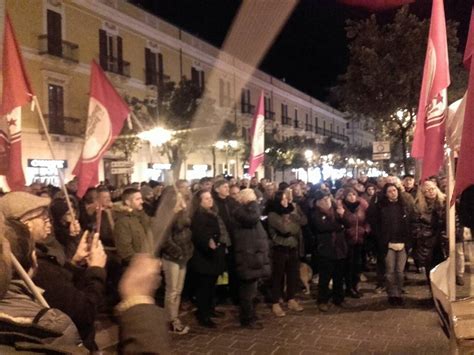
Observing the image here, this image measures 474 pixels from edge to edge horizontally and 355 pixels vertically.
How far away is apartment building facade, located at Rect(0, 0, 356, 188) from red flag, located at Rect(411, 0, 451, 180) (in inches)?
521

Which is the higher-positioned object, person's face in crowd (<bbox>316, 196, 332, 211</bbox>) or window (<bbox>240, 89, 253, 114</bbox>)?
window (<bbox>240, 89, 253, 114</bbox>)

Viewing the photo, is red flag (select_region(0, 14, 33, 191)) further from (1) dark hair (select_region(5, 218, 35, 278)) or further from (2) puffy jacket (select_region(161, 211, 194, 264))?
(1) dark hair (select_region(5, 218, 35, 278))

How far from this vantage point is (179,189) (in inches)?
309

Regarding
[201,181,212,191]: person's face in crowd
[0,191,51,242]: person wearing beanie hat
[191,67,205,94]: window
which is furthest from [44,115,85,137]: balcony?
[0,191,51,242]: person wearing beanie hat

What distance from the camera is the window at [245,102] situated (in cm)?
4316

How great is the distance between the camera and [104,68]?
28172mm

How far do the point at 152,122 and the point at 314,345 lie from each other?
22352 mm

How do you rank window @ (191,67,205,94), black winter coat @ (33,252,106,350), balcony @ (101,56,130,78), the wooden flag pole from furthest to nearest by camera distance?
window @ (191,67,205,94) → balcony @ (101,56,130,78) → black winter coat @ (33,252,106,350) → the wooden flag pole

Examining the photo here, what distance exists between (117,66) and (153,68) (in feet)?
11.6

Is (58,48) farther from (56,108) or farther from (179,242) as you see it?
(179,242)

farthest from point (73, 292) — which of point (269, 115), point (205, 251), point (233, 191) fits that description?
point (269, 115)

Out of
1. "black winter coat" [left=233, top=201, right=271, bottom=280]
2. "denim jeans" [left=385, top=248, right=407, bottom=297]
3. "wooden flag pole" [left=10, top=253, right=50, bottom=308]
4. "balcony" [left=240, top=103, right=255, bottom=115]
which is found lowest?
"denim jeans" [left=385, top=248, right=407, bottom=297]

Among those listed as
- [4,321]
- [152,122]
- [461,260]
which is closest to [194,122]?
[152,122]

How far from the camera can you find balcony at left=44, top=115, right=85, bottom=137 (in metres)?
24.8
